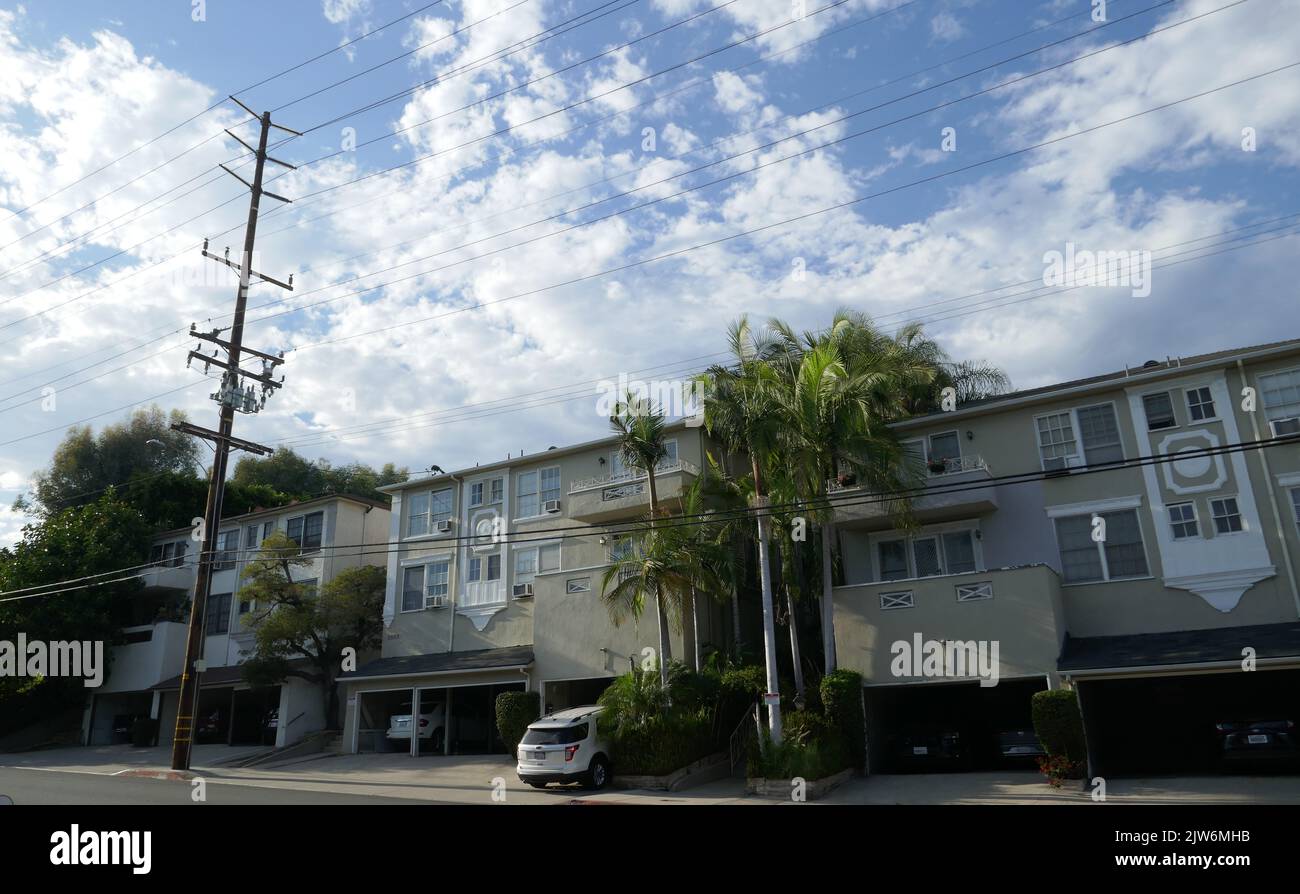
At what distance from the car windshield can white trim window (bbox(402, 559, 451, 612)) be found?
1309 centimetres

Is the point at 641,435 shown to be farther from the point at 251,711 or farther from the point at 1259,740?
the point at 251,711

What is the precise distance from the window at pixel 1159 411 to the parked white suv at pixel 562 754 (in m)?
15.7

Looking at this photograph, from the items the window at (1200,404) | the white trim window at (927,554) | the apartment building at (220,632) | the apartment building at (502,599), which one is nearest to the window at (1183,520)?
the window at (1200,404)

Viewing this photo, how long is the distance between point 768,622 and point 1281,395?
519 inches

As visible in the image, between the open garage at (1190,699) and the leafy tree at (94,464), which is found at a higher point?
the leafy tree at (94,464)

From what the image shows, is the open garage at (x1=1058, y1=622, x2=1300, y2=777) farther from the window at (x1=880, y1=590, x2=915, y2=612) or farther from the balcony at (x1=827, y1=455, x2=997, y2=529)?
the balcony at (x1=827, y1=455, x2=997, y2=529)

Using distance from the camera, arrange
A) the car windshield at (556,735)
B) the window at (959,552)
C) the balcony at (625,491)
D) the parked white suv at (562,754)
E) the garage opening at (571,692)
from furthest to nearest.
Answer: the balcony at (625,491), the garage opening at (571,692), the window at (959,552), the car windshield at (556,735), the parked white suv at (562,754)

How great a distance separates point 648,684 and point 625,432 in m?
6.80

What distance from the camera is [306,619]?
3181 cm

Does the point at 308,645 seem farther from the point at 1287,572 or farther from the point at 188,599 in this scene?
the point at 1287,572

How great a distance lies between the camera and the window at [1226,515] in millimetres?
21547

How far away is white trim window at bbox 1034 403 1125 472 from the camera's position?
2367 centimetres

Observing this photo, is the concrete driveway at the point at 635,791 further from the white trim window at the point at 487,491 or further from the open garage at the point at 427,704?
the white trim window at the point at 487,491

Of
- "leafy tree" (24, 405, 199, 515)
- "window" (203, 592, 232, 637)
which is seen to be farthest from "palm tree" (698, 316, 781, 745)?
"leafy tree" (24, 405, 199, 515)
